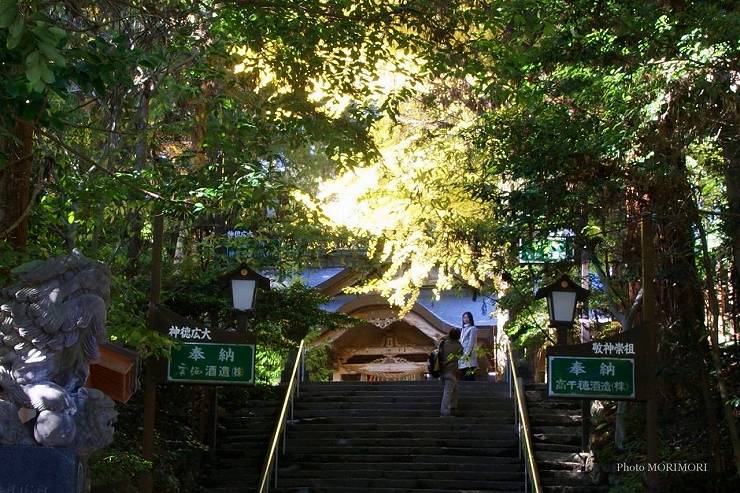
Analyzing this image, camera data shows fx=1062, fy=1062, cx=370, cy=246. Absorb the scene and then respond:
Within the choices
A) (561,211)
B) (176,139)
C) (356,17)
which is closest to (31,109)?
(356,17)

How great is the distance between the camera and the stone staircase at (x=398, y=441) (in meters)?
15.4

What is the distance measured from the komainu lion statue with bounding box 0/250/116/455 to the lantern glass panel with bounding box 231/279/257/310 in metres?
7.06

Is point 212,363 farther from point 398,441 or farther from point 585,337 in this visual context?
point 585,337

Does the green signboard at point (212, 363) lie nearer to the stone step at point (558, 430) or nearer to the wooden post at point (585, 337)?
the wooden post at point (585, 337)

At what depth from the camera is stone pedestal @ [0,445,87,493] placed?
7.04m

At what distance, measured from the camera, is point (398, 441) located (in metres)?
16.9

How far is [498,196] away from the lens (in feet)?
47.8

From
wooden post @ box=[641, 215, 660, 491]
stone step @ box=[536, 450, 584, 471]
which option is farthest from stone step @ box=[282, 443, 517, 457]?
wooden post @ box=[641, 215, 660, 491]

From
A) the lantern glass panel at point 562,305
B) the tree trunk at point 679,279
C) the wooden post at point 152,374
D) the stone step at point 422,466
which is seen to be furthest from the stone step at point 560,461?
the wooden post at point 152,374

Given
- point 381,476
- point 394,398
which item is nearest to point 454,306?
point 394,398

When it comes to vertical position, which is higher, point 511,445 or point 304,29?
point 304,29

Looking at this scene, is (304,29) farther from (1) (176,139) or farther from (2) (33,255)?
(1) (176,139)

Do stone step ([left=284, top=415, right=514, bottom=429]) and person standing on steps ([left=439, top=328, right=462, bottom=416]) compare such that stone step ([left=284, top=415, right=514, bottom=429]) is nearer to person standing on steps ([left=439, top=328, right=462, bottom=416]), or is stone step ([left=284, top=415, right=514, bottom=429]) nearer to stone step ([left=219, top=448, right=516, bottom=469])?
person standing on steps ([left=439, top=328, right=462, bottom=416])

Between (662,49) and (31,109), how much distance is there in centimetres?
688
